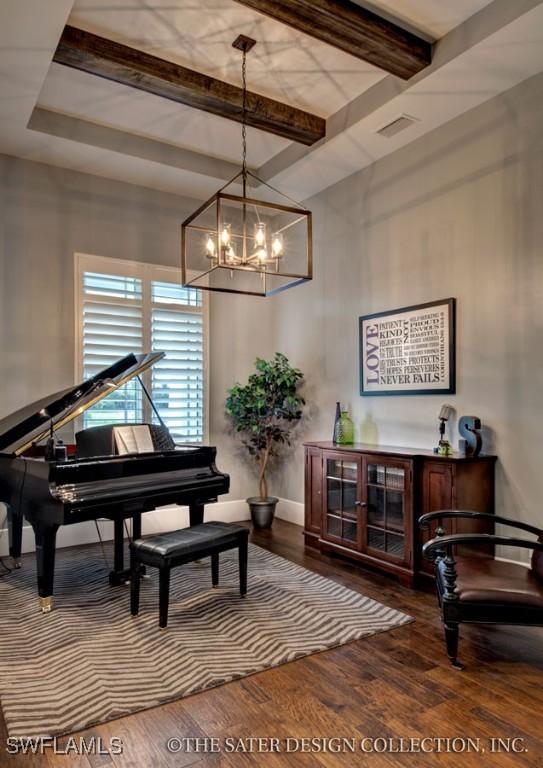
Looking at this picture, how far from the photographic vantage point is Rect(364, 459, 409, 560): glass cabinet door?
12.3 feet

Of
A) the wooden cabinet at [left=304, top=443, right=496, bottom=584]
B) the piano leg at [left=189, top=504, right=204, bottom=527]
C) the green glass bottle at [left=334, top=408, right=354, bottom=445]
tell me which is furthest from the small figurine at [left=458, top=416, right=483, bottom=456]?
the piano leg at [left=189, top=504, right=204, bottom=527]

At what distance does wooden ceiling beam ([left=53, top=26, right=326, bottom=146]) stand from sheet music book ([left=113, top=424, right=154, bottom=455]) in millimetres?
2598

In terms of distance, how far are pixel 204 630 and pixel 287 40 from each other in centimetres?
389

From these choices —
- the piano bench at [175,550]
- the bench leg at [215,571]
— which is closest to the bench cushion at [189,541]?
the piano bench at [175,550]

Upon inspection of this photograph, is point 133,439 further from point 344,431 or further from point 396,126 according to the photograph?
point 396,126

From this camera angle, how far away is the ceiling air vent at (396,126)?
13.2 feet

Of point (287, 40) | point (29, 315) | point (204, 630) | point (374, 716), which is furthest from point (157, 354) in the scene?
point (374, 716)

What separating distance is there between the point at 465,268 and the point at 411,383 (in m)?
1.03

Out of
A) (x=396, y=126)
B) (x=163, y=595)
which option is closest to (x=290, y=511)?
(x=163, y=595)

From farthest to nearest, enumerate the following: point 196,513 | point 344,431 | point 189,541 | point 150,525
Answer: point 150,525, point 344,431, point 196,513, point 189,541

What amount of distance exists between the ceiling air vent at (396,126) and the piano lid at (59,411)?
2.81 m

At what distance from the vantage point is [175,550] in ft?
9.92

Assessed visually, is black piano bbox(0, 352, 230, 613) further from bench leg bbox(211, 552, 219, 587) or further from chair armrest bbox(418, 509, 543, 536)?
chair armrest bbox(418, 509, 543, 536)

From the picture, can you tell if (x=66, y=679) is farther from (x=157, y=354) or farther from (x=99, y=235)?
(x=99, y=235)
